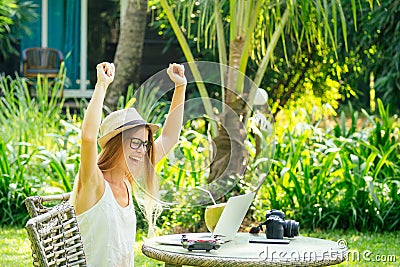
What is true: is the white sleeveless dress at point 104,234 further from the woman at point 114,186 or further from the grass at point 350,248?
the grass at point 350,248

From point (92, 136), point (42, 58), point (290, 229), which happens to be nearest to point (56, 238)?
point (92, 136)

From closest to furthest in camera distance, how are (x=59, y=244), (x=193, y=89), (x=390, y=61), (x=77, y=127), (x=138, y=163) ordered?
(x=59, y=244)
(x=138, y=163)
(x=77, y=127)
(x=390, y=61)
(x=193, y=89)

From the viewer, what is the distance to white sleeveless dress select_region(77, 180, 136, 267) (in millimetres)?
3289

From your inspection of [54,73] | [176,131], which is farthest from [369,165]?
[54,73]

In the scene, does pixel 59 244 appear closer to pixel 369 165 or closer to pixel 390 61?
pixel 369 165

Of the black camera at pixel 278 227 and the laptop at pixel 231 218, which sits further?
the black camera at pixel 278 227

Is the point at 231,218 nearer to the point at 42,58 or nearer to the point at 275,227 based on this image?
the point at 275,227

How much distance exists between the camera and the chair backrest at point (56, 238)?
8.70 feet

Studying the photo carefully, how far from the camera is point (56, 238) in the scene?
9.37ft

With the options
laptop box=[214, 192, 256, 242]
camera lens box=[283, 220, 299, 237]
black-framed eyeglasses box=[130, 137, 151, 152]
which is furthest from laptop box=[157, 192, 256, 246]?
black-framed eyeglasses box=[130, 137, 151, 152]

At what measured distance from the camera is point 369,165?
6918mm

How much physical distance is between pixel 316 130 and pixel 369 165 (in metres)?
0.89

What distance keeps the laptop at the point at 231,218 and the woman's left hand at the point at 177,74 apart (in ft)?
1.85

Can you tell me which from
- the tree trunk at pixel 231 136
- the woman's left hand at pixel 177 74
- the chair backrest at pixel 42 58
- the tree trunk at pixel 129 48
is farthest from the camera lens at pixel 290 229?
the chair backrest at pixel 42 58
